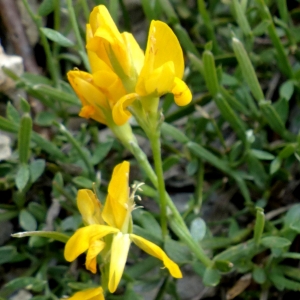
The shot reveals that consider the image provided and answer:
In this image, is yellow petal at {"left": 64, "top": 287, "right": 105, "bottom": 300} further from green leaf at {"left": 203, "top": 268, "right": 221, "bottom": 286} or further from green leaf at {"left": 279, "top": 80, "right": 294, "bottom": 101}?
green leaf at {"left": 279, "top": 80, "right": 294, "bottom": 101}

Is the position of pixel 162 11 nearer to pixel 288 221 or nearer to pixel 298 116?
pixel 298 116

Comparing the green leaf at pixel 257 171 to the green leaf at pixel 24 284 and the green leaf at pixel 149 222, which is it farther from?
the green leaf at pixel 24 284

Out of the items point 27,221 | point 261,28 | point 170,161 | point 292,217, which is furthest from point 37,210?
point 261,28

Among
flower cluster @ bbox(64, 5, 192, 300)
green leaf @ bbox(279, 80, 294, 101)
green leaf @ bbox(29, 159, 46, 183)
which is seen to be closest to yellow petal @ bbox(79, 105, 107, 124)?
flower cluster @ bbox(64, 5, 192, 300)

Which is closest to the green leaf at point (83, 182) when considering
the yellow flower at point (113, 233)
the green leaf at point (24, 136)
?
the green leaf at point (24, 136)

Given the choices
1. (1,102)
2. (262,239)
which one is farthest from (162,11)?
(262,239)

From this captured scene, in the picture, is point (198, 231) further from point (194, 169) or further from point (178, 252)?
point (194, 169)

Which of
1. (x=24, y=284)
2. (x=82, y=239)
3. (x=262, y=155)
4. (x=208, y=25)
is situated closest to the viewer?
(x=82, y=239)
